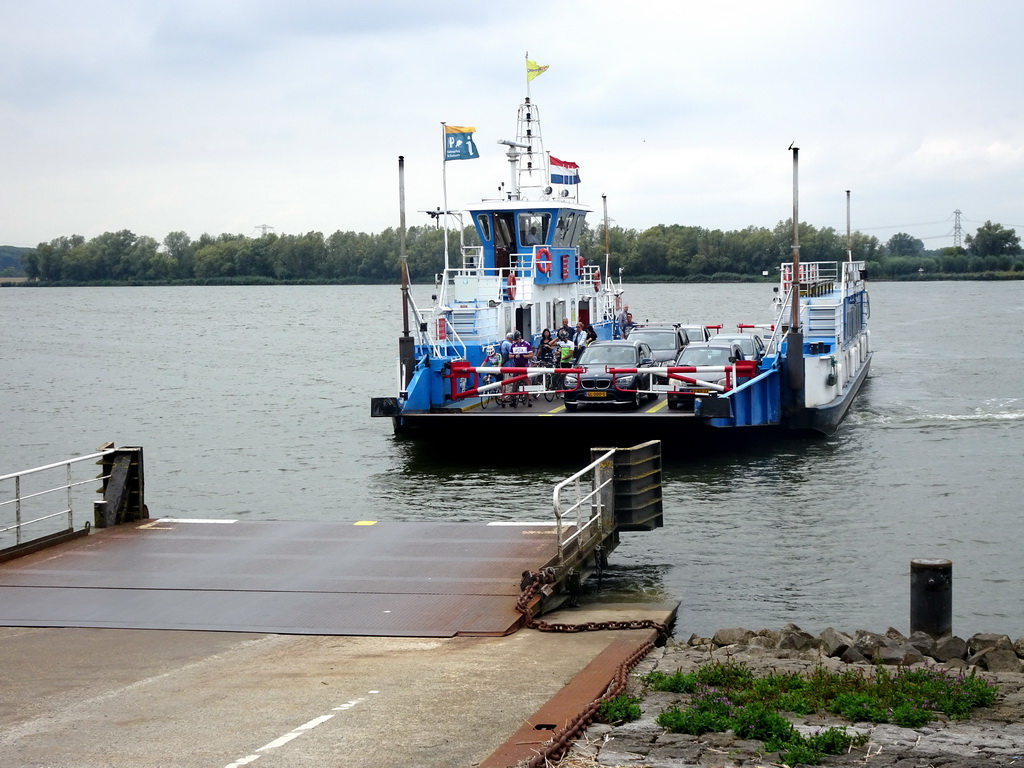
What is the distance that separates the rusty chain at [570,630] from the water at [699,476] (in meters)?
2.03

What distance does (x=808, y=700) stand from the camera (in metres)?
8.07

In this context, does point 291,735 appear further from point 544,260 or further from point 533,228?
point 533,228

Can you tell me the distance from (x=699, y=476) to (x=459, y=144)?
1133 cm

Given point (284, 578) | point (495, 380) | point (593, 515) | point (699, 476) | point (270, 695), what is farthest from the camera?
point (495, 380)

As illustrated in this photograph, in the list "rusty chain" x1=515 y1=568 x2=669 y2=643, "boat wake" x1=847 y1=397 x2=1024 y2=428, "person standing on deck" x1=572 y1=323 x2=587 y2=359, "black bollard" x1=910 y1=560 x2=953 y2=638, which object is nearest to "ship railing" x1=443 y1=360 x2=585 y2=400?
"person standing on deck" x1=572 y1=323 x2=587 y2=359

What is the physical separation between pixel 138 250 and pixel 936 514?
178775 millimetres

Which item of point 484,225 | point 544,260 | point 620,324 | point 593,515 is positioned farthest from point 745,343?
point 593,515

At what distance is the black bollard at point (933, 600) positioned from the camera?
1195 centimetres

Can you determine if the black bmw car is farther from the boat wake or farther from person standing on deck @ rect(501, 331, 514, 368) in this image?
the boat wake

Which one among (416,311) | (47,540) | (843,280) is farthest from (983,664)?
(843,280)

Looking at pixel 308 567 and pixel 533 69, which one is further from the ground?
pixel 533 69


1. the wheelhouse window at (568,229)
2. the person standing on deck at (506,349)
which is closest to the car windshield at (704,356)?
the person standing on deck at (506,349)

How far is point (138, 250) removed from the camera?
18638 cm

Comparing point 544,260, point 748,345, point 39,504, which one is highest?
point 544,260
